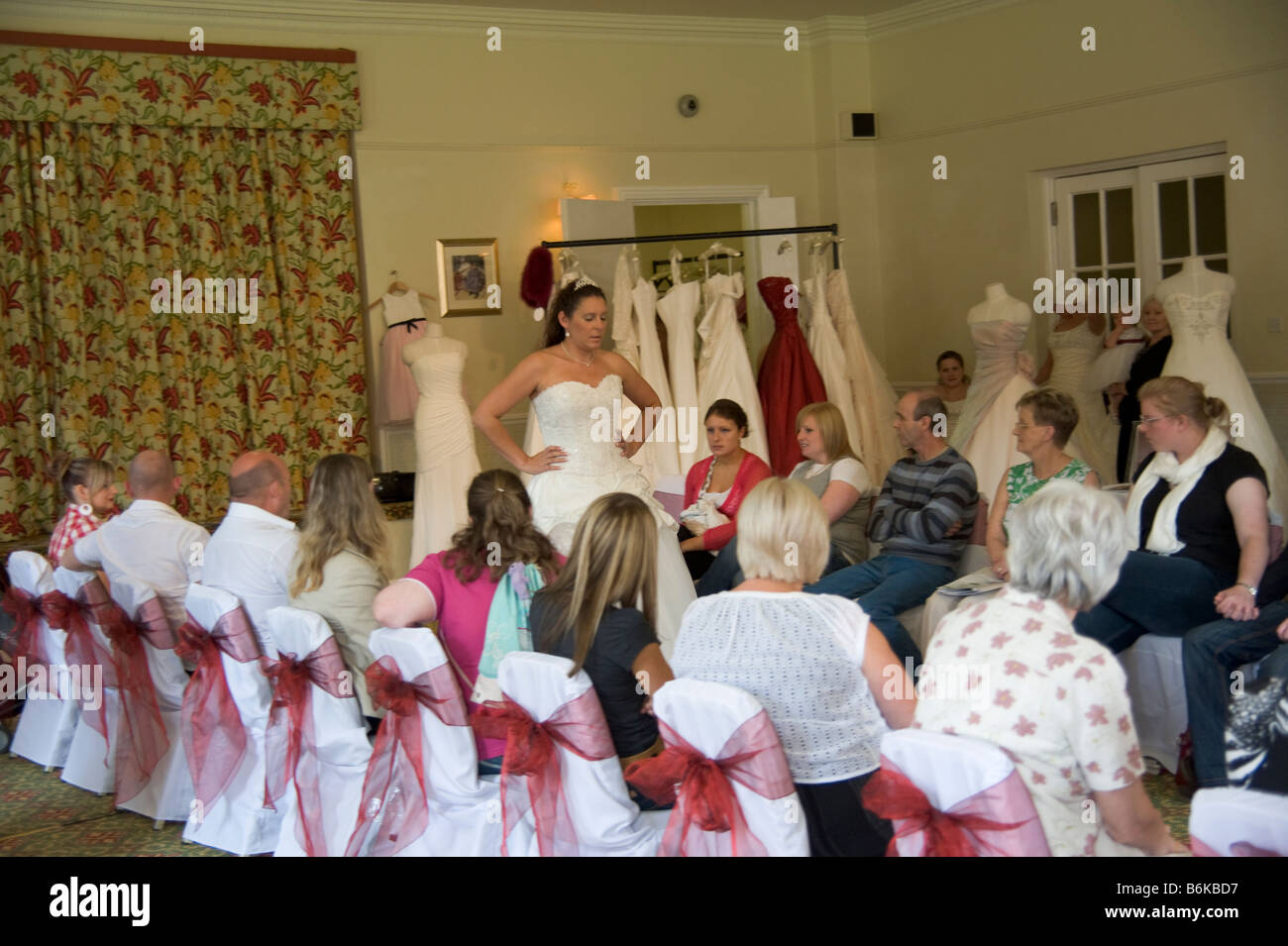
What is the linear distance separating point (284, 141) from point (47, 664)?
3559 mm

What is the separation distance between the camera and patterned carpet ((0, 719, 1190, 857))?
338cm

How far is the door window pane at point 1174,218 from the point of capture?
647 centimetres

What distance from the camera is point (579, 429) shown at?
4133 mm

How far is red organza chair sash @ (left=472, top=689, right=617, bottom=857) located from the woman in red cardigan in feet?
6.70

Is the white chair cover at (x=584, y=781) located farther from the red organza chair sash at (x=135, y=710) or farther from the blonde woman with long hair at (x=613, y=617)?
the red organza chair sash at (x=135, y=710)

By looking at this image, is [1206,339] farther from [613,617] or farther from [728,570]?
[613,617]

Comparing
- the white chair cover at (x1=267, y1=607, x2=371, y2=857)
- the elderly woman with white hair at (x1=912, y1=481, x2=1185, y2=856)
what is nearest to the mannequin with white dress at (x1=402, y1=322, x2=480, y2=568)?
the white chair cover at (x1=267, y1=607, x2=371, y2=857)

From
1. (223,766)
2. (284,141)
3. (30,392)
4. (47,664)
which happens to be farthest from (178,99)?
(223,766)

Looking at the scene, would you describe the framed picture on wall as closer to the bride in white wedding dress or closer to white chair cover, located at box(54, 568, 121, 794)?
the bride in white wedding dress

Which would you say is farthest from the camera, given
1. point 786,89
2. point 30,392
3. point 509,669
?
point 786,89

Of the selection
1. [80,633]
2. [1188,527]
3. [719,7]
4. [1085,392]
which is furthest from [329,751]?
[719,7]

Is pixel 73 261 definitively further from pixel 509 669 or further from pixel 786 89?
pixel 509 669

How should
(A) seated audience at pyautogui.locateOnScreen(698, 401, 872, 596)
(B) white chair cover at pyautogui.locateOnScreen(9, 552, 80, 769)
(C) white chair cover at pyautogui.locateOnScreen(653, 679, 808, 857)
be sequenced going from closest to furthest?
1. (C) white chair cover at pyautogui.locateOnScreen(653, 679, 808, 857)
2. (B) white chair cover at pyautogui.locateOnScreen(9, 552, 80, 769)
3. (A) seated audience at pyautogui.locateOnScreen(698, 401, 872, 596)

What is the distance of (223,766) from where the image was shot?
330 centimetres
